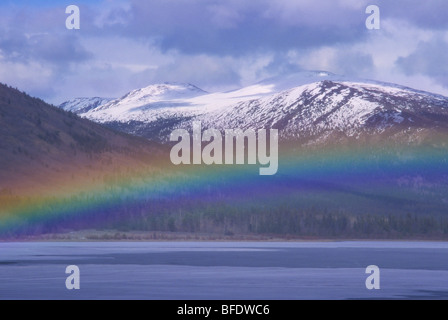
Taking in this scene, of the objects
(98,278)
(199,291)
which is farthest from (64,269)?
(199,291)

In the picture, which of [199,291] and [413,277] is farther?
[413,277]

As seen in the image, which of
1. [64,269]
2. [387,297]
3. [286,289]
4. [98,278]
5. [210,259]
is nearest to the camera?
[387,297]
